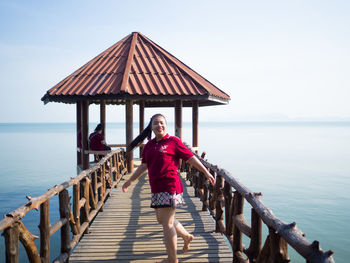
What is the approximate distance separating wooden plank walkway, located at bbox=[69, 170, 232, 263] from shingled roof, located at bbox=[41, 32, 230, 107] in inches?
131

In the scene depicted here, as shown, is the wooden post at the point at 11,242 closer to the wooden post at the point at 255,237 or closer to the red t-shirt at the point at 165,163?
the red t-shirt at the point at 165,163

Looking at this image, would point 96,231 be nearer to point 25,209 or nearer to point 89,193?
point 89,193

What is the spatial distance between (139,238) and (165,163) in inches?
88.6

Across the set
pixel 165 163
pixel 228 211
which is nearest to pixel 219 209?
pixel 228 211

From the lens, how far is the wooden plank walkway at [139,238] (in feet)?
13.7

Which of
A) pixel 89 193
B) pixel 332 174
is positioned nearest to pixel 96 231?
pixel 89 193

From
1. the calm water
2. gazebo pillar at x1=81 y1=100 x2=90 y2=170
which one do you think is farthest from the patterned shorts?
the calm water

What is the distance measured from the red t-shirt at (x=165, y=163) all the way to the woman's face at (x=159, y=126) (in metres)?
0.06

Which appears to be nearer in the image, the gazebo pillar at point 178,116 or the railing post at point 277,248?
the railing post at point 277,248

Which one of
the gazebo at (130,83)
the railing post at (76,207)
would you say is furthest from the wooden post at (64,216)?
the gazebo at (130,83)

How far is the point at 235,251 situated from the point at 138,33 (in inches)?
417

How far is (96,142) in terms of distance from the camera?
9.68 m

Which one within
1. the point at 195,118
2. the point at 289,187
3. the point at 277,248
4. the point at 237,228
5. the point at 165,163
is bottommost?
the point at 289,187

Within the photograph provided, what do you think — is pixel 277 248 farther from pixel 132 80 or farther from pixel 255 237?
pixel 132 80
